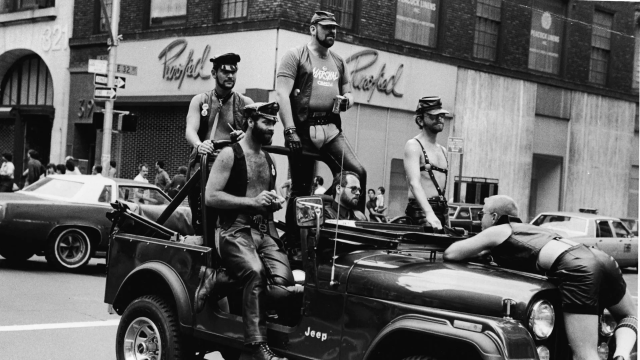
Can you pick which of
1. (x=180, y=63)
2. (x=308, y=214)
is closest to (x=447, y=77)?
(x=180, y=63)

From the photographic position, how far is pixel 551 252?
4.77 meters

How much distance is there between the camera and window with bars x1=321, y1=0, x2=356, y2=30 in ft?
79.0

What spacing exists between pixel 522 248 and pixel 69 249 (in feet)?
33.9

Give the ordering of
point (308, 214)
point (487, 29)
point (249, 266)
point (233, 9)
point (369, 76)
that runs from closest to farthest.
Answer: point (308, 214), point (249, 266), point (233, 9), point (369, 76), point (487, 29)

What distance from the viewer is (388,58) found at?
25.2 metres

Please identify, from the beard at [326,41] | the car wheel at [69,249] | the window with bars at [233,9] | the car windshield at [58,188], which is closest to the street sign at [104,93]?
the window with bars at [233,9]

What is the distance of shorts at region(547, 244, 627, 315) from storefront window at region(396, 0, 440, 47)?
70.4 feet

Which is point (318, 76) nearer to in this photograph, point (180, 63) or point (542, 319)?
point (542, 319)

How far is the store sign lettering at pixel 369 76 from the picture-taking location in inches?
958

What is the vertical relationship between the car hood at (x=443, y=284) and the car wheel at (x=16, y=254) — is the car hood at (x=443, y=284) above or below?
above

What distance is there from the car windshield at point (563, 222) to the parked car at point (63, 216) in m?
10.1

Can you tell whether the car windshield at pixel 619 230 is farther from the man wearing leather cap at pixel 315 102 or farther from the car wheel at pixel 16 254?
the man wearing leather cap at pixel 315 102

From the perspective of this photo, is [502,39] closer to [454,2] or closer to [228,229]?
[454,2]

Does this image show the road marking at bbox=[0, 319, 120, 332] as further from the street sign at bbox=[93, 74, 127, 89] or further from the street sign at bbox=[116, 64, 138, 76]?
the street sign at bbox=[93, 74, 127, 89]
